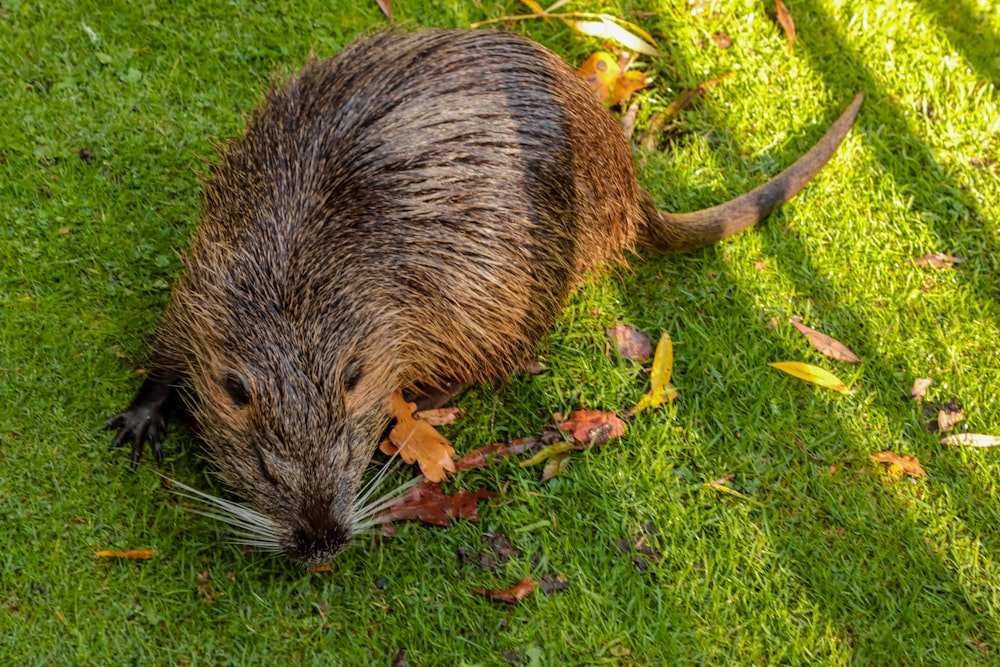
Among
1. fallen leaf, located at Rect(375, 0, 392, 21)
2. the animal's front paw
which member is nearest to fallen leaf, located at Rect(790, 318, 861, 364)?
fallen leaf, located at Rect(375, 0, 392, 21)

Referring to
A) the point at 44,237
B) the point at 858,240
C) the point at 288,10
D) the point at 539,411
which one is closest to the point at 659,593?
the point at 539,411

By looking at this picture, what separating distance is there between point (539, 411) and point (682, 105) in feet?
5.27

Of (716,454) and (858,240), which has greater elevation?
(858,240)

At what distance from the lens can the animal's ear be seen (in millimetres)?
2684

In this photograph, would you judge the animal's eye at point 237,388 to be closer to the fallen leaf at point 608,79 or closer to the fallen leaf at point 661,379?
the fallen leaf at point 661,379

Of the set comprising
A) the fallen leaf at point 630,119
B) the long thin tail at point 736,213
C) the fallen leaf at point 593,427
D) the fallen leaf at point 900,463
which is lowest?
the fallen leaf at point 900,463

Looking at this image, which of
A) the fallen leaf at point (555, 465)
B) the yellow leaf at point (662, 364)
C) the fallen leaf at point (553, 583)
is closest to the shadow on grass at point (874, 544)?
the yellow leaf at point (662, 364)

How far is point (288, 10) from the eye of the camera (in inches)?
148

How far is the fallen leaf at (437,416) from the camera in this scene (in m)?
3.12

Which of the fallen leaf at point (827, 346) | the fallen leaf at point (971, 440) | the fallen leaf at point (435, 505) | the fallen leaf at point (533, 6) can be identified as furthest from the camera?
the fallen leaf at point (533, 6)

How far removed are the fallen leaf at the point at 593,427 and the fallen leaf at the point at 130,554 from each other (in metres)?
1.37

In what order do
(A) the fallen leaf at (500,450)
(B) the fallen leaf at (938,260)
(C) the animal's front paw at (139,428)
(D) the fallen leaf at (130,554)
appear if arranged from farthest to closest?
(B) the fallen leaf at (938,260), (A) the fallen leaf at (500,450), (C) the animal's front paw at (139,428), (D) the fallen leaf at (130,554)

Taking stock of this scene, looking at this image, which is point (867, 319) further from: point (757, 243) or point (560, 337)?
point (560, 337)

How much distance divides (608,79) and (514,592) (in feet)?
7.17
